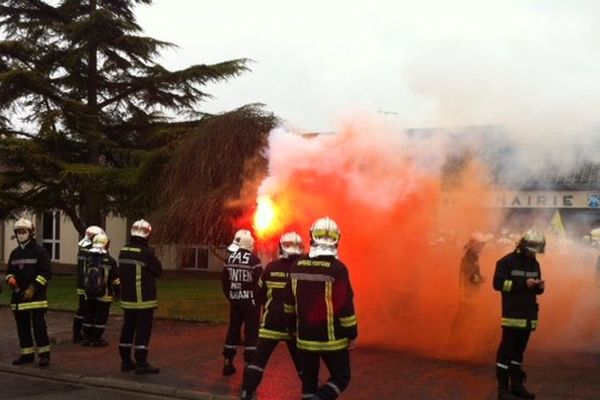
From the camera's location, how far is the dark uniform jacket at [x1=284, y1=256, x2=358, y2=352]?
5785 millimetres

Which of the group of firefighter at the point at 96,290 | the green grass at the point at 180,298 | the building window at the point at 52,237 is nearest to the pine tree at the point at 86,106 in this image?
the green grass at the point at 180,298

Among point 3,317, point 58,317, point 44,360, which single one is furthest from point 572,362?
point 3,317

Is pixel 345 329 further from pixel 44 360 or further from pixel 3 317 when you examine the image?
pixel 3 317

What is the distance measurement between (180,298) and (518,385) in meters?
12.0

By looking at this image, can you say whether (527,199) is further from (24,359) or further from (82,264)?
(24,359)

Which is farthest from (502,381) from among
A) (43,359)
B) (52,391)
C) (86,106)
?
(86,106)

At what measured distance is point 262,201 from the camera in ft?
32.6

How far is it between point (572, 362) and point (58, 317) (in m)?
10.1

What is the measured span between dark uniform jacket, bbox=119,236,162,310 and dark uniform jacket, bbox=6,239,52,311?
126 cm

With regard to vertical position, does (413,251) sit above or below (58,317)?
above

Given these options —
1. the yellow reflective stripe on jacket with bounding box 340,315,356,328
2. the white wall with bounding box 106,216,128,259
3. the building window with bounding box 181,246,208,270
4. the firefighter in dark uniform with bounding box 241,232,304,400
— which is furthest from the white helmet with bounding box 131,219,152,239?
the white wall with bounding box 106,216,128,259

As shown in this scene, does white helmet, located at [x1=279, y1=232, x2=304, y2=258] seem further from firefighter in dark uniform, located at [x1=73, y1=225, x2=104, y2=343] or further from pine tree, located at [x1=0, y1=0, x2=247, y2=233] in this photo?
pine tree, located at [x1=0, y1=0, x2=247, y2=233]

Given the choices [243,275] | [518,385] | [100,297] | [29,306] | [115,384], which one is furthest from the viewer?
[100,297]

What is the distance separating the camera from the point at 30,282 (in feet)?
29.8
